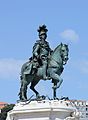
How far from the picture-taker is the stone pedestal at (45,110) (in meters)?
24.6

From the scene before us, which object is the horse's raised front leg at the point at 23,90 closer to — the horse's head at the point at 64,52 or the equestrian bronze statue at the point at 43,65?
the equestrian bronze statue at the point at 43,65

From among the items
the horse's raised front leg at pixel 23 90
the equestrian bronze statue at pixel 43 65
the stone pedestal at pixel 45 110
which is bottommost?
the stone pedestal at pixel 45 110

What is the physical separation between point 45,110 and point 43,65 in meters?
2.43

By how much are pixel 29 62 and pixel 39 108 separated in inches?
111

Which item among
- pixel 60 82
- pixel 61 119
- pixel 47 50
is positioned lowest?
pixel 61 119

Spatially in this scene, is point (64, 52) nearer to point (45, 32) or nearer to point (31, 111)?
point (45, 32)

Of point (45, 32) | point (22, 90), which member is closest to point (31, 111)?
point (22, 90)

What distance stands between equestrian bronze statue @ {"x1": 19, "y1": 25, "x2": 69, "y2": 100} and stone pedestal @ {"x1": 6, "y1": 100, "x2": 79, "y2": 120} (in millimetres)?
749

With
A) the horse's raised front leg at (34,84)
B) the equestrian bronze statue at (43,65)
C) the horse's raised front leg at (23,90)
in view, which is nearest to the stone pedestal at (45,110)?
the equestrian bronze statue at (43,65)

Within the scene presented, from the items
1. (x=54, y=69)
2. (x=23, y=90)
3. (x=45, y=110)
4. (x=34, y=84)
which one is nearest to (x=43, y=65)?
(x=54, y=69)

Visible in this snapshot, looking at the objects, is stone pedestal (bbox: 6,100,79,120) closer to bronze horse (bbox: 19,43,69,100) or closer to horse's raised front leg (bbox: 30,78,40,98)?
bronze horse (bbox: 19,43,69,100)

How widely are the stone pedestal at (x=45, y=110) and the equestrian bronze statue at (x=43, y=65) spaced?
749mm

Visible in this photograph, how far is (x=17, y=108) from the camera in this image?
83.8 feet

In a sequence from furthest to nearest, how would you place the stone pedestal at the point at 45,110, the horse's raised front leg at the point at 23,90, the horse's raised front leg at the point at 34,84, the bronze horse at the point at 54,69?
1. the horse's raised front leg at the point at 34,84
2. the horse's raised front leg at the point at 23,90
3. the bronze horse at the point at 54,69
4. the stone pedestal at the point at 45,110
